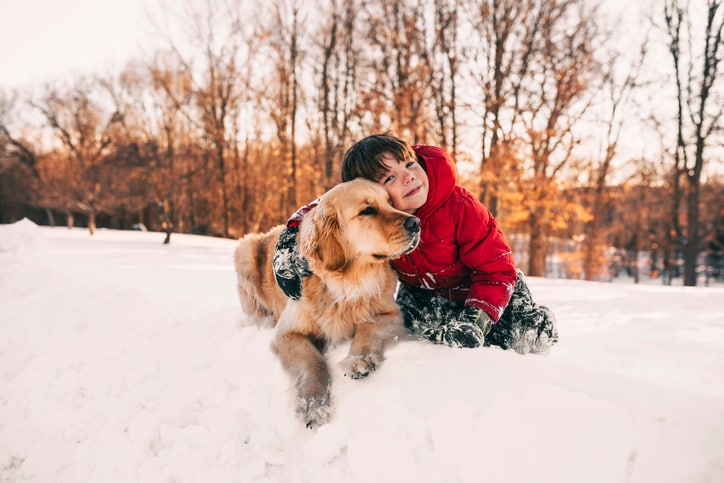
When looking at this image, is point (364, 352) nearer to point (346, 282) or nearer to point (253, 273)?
point (346, 282)

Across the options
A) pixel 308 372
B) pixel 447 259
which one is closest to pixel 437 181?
pixel 447 259

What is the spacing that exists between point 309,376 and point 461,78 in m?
10.9

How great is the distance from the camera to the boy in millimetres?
1970

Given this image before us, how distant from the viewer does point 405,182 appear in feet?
6.77

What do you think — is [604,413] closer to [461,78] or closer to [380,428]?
[380,428]

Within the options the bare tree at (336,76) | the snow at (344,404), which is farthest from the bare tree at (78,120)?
the snow at (344,404)

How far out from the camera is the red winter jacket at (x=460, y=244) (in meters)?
2.00

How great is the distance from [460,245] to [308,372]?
40.8 inches

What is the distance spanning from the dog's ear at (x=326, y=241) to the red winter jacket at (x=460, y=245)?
1.49 ft

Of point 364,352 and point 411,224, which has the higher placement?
point 411,224

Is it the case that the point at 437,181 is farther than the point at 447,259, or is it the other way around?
the point at 447,259

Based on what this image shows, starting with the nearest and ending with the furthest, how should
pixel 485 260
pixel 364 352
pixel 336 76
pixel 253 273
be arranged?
pixel 364 352
pixel 485 260
pixel 253 273
pixel 336 76

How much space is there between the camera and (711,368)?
2.64 meters

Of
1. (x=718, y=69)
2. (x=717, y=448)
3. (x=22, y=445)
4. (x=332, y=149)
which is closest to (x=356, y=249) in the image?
(x=717, y=448)
